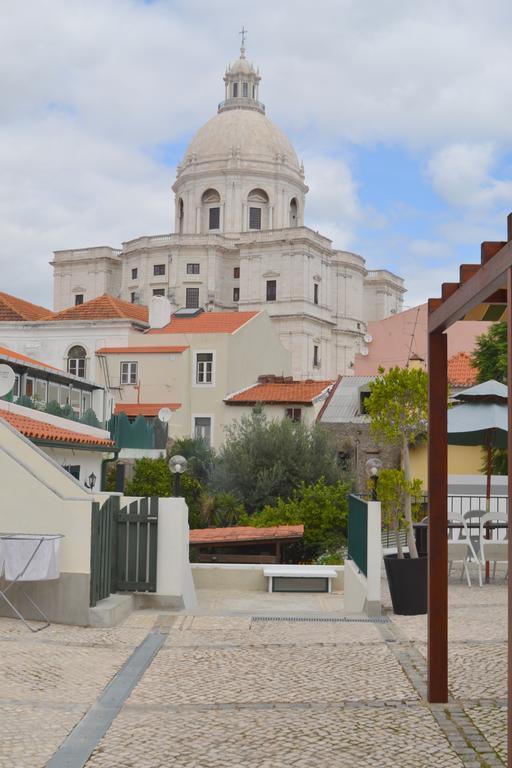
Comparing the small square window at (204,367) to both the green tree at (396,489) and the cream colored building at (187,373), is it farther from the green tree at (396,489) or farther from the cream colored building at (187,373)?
the green tree at (396,489)

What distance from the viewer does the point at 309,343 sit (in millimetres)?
76500

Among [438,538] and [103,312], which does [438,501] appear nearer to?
[438,538]

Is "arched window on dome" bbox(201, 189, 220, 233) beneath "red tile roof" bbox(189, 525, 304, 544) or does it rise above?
above

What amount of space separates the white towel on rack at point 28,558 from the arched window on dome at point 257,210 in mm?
77330

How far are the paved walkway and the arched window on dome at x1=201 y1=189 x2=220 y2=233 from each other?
76867 millimetres

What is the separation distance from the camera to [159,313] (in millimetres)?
49438

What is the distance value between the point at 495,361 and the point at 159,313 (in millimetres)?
22506

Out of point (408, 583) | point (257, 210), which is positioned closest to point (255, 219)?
point (257, 210)

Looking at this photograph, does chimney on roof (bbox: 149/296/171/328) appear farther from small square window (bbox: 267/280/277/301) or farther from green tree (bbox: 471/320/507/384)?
small square window (bbox: 267/280/277/301)

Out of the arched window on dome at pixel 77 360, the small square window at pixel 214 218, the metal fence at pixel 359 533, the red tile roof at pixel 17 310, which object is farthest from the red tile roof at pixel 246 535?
the small square window at pixel 214 218

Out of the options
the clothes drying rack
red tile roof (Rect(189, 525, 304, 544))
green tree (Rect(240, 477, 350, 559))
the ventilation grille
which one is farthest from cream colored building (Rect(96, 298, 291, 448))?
the clothes drying rack

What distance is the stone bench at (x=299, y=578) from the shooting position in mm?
15891

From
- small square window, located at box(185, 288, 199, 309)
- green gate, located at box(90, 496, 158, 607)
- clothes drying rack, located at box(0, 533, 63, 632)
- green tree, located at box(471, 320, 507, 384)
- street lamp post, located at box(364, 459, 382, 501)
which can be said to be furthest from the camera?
small square window, located at box(185, 288, 199, 309)

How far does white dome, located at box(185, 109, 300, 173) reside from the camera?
86.6 m
